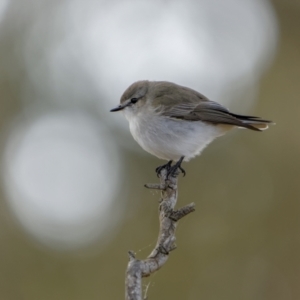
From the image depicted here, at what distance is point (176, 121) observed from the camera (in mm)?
5770

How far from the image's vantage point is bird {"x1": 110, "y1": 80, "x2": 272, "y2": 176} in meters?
5.62

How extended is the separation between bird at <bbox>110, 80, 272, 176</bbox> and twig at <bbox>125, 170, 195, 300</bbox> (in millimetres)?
823

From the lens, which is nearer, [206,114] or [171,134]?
[171,134]

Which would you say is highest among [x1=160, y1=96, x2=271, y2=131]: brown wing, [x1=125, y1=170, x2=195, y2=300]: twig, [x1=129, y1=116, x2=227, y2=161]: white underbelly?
[x1=160, y1=96, x2=271, y2=131]: brown wing

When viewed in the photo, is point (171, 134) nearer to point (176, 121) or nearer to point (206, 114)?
point (176, 121)

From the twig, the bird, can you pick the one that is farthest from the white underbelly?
the twig

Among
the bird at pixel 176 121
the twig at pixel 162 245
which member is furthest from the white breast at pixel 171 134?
the twig at pixel 162 245

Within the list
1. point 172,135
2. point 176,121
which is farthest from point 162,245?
point 176,121

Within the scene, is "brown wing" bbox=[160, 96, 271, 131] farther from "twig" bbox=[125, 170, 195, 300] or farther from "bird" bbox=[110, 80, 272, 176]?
"twig" bbox=[125, 170, 195, 300]

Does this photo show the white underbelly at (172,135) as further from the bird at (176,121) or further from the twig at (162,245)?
the twig at (162,245)

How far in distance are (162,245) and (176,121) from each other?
2.14m

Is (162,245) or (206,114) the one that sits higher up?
(206,114)

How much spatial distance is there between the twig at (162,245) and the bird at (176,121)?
2.70 feet

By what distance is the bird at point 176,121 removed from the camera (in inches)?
221
